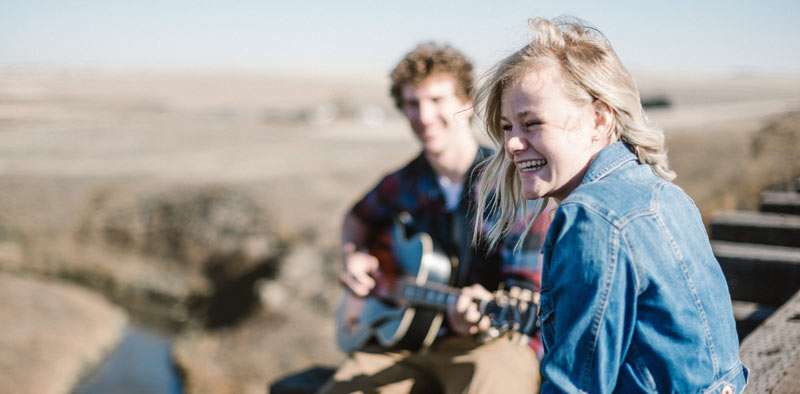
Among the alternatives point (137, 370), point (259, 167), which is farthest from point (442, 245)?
point (259, 167)

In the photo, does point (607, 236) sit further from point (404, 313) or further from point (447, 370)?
point (404, 313)

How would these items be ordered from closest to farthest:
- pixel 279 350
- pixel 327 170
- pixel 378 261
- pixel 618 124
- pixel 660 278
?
pixel 660 278
pixel 618 124
pixel 378 261
pixel 279 350
pixel 327 170

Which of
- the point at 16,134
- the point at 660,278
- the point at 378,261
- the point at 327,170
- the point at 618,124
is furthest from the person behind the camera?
the point at 16,134

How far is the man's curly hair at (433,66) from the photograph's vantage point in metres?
3.08

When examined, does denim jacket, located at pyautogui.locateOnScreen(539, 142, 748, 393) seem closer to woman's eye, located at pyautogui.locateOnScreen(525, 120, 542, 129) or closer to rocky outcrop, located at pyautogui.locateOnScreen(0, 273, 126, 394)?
woman's eye, located at pyautogui.locateOnScreen(525, 120, 542, 129)

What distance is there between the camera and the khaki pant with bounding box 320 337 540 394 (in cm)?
225

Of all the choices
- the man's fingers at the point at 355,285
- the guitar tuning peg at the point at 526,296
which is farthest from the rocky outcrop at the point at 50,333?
the guitar tuning peg at the point at 526,296

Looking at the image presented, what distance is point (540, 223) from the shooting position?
98.0 inches

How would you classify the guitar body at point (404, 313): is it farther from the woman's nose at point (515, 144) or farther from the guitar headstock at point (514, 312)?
the woman's nose at point (515, 144)

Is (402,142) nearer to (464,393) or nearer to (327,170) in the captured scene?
(327,170)

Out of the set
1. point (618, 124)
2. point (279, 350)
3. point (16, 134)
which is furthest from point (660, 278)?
point (16, 134)

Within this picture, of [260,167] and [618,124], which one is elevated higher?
[618,124]

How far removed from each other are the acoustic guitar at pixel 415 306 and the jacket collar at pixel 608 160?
92 centimetres

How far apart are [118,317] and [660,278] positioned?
9734mm
